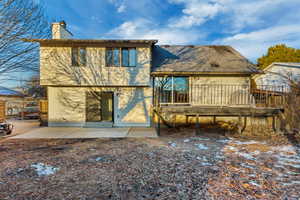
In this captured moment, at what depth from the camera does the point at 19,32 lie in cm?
602

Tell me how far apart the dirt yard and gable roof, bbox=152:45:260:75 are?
473cm

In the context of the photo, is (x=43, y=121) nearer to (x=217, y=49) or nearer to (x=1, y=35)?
(x=1, y=35)

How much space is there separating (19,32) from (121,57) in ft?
15.0

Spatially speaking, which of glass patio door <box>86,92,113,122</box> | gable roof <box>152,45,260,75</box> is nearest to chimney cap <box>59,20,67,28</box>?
glass patio door <box>86,92,113,122</box>

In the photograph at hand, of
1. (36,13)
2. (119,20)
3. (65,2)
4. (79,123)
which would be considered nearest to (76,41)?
(36,13)

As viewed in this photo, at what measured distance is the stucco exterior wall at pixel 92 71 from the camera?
8.41 m

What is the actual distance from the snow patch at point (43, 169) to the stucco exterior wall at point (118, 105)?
5.30 m

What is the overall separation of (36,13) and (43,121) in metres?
6.10

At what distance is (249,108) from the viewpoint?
22.5ft

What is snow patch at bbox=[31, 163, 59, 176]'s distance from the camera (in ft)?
10.6

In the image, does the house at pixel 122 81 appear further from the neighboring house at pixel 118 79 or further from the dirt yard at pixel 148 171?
the dirt yard at pixel 148 171

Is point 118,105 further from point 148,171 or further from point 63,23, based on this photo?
point 63,23

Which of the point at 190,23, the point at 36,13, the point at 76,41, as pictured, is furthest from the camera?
the point at 190,23

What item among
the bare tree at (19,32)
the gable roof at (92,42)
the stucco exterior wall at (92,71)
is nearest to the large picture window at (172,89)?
the stucco exterior wall at (92,71)
